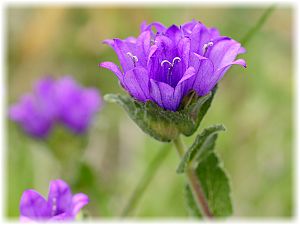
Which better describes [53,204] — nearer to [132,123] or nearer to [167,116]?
[167,116]

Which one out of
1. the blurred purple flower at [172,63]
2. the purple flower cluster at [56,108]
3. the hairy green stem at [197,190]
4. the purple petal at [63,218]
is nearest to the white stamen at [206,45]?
the blurred purple flower at [172,63]

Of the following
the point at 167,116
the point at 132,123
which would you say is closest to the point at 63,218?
the point at 167,116

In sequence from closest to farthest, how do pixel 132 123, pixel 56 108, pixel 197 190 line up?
1. pixel 197 190
2. pixel 56 108
3. pixel 132 123

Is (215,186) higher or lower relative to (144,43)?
lower

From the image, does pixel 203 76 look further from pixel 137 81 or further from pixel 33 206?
pixel 33 206

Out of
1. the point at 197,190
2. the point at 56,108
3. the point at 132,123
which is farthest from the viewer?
the point at 132,123

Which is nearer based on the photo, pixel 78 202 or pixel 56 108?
pixel 78 202

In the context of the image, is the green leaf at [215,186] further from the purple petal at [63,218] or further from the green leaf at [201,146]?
the purple petal at [63,218]

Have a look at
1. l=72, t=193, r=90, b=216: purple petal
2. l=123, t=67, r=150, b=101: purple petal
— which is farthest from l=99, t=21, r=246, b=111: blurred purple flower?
l=72, t=193, r=90, b=216: purple petal
